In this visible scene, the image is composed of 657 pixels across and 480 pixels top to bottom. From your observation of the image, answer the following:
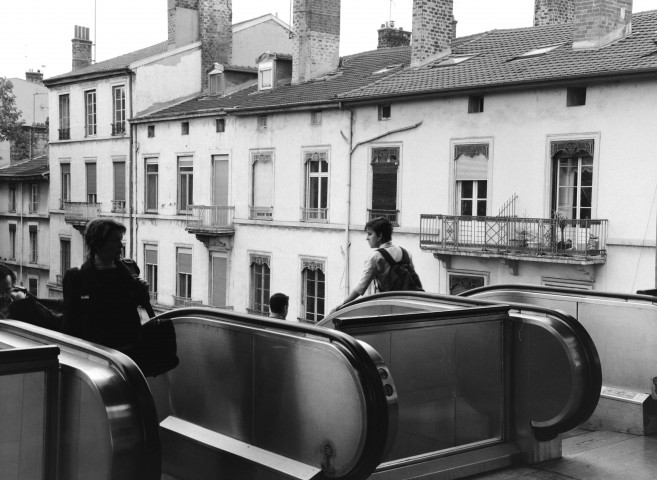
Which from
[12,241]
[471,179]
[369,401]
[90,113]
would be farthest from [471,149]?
[12,241]

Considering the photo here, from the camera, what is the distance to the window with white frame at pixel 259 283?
31109mm

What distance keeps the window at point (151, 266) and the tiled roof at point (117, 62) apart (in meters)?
7.49

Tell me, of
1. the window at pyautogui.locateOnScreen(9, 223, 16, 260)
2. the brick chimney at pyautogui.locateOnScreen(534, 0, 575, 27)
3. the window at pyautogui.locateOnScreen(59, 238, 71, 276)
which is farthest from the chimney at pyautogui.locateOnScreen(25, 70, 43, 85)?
the brick chimney at pyautogui.locateOnScreen(534, 0, 575, 27)

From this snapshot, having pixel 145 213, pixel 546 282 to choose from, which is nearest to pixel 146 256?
pixel 145 213

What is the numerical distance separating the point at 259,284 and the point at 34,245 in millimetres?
18859

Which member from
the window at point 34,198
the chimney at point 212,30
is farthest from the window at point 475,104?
the window at point 34,198

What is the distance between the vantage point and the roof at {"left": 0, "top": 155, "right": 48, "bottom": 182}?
148 feet

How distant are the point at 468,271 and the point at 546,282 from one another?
8.02 feet

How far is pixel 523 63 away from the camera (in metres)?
23.7

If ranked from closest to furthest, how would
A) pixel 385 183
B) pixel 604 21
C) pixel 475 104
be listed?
pixel 604 21
pixel 475 104
pixel 385 183

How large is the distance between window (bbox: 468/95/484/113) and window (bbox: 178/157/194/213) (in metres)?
13.6

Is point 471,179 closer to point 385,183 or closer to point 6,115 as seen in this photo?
point 385,183

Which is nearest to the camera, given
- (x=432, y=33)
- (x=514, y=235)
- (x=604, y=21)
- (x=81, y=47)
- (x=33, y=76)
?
(x=604, y=21)

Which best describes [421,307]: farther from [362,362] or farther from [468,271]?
[468,271]
